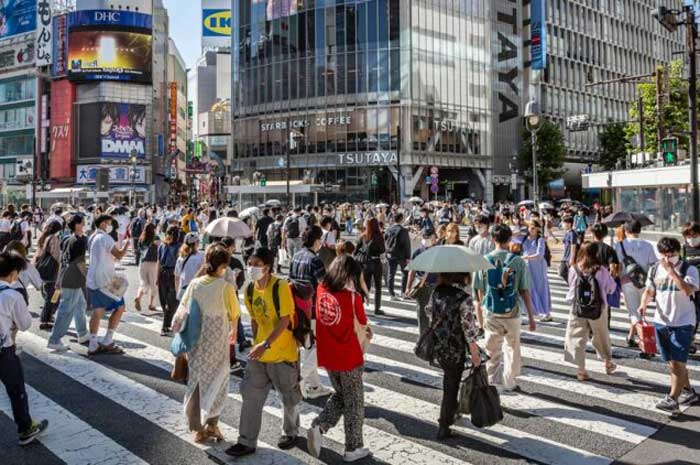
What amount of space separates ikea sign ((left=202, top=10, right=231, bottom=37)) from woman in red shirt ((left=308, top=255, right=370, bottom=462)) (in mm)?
116629

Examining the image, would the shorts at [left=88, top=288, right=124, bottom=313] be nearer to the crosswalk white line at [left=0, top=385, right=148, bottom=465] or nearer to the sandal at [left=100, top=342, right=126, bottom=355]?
the sandal at [left=100, top=342, right=126, bottom=355]

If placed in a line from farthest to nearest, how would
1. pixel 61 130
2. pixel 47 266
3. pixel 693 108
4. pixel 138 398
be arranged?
pixel 61 130, pixel 693 108, pixel 47 266, pixel 138 398

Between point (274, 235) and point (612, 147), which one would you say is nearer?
point (274, 235)

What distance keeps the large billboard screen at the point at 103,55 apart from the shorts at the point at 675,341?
7350 cm

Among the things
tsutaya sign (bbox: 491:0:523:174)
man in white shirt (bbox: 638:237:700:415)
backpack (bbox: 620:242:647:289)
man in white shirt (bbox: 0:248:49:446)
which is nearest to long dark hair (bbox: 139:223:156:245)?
man in white shirt (bbox: 0:248:49:446)

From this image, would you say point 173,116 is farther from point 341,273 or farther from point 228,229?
point 341,273

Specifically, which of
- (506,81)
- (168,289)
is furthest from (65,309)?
(506,81)

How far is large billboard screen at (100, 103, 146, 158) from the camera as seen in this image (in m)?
70.5

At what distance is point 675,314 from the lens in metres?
6.05

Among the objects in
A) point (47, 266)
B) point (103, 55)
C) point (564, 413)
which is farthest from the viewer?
point (103, 55)

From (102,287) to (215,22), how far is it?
115 metres

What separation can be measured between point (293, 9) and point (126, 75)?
24.4 metres

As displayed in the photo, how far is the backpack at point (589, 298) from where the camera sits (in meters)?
6.91

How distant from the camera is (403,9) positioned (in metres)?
54.7
